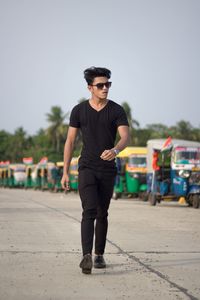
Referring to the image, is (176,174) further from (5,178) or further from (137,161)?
(5,178)

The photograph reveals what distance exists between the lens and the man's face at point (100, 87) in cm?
766

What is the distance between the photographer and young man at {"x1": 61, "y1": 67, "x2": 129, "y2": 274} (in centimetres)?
754

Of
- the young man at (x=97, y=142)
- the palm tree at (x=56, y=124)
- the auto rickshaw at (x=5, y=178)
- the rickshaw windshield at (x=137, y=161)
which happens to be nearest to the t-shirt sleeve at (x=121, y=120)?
the young man at (x=97, y=142)

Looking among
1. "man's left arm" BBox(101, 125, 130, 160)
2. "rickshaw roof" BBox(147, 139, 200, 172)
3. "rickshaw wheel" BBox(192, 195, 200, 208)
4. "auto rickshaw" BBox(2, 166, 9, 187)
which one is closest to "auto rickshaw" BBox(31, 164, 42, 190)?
"auto rickshaw" BBox(2, 166, 9, 187)

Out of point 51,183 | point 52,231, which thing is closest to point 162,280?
point 52,231

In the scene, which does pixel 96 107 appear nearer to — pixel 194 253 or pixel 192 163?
Answer: pixel 194 253

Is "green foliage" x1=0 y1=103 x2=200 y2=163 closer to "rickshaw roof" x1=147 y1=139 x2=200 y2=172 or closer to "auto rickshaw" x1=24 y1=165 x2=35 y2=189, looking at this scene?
"auto rickshaw" x1=24 y1=165 x2=35 y2=189

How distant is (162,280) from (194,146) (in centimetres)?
2156

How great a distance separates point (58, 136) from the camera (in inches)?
4318

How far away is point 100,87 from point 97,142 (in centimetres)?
59

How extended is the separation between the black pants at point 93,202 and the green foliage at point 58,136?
2567 inches

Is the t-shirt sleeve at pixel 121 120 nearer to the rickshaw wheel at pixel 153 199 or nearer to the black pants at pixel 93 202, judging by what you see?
the black pants at pixel 93 202

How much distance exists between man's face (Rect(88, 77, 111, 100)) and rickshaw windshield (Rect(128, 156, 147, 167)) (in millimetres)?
29962

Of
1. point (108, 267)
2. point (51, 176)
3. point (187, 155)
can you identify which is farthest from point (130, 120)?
point (108, 267)
